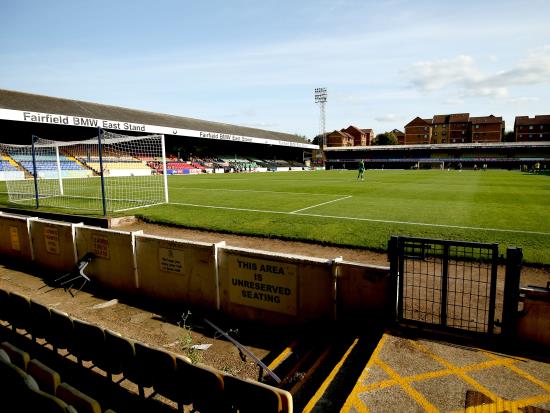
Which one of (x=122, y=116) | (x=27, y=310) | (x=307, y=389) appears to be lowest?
(x=307, y=389)

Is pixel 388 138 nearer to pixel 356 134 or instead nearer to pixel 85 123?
pixel 356 134

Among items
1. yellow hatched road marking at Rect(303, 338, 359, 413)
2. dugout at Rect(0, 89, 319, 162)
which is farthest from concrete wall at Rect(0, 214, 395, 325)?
dugout at Rect(0, 89, 319, 162)

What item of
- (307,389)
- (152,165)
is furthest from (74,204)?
(152,165)

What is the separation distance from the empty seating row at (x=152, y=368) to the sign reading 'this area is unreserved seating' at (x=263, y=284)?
267cm

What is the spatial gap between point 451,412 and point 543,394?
1117mm

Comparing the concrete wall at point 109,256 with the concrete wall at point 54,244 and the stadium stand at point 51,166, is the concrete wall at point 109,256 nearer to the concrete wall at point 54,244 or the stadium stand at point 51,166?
the concrete wall at point 54,244

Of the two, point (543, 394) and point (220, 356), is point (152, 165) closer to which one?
point (220, 356)

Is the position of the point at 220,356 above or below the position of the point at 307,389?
below

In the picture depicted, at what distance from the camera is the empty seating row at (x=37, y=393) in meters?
2.71

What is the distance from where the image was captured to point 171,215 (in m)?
14.7

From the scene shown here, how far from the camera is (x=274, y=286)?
20.3ft

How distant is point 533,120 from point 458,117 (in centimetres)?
2097

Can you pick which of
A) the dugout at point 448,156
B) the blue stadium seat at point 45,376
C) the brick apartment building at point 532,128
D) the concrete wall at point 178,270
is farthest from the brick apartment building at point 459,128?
the blue stadium seat at point 45,376

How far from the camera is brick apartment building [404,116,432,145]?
117m
